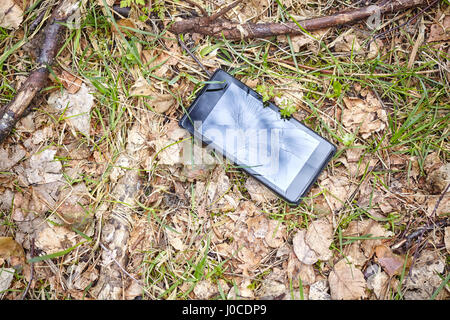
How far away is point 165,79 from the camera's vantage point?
9.68 feet

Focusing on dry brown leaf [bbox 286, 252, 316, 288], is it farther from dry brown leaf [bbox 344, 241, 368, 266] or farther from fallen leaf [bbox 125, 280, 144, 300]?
fallen leaf [bbox 125, 280, 144, 300]

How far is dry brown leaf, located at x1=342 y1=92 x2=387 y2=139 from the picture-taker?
9.40ft

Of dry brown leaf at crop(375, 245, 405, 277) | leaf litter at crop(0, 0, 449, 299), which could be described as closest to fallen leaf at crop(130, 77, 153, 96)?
leaf litter at crop(0, 0, 449, 299)

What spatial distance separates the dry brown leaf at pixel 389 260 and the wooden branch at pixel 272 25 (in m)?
1.76

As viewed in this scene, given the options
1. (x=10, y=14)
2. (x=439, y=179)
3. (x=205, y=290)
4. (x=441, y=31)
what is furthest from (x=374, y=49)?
(x=10, y=14)

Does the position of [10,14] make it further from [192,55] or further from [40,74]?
[192,55]

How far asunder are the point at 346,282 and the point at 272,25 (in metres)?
2.02

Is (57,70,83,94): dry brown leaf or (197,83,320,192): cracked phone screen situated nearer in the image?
(197,83,320,192): cracked phone screen

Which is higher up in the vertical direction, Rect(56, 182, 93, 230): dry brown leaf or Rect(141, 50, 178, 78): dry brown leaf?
Rect(141, 50, 178, 78): dry brown leaf

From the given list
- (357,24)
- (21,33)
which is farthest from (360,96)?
(21,33)

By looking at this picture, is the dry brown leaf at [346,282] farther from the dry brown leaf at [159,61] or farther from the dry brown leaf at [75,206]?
the dry brown leaf at [159,61]

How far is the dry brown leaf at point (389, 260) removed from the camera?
2.68m

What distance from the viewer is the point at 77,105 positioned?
2.94 meters

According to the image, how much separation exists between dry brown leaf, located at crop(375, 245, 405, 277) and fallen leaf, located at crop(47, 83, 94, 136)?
7.93 feet
